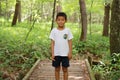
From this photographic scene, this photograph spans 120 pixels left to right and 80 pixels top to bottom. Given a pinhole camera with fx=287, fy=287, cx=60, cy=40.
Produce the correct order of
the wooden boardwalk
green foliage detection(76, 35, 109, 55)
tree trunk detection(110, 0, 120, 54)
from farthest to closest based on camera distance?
green foliage detection(76, 35, 109, 55), tree trunk detection(110, 0, 120, 54), the wooden boardwalk

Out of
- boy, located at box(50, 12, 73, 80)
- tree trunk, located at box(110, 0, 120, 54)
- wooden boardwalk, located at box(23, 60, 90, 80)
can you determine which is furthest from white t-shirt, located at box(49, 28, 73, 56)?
tree trunk, located at box(110, 0, 120, 54)

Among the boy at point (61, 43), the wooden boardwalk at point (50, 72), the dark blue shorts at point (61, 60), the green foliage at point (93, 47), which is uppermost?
the boy at point (61, 43)

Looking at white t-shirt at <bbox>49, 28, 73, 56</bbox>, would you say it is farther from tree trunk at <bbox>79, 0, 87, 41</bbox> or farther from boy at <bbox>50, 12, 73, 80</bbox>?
tree trunk at <bbox>79, 0, 87, 41</bbox>

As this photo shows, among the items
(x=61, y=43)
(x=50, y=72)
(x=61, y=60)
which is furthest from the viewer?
(x=50, y=72)

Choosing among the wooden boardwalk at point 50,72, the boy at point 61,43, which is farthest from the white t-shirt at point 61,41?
the wooden boardwalk at point 50,72

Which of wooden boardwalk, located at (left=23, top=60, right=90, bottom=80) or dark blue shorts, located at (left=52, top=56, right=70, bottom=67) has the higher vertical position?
dark blue shorts, located at (left=52, top=56, right=70, bottom=67)

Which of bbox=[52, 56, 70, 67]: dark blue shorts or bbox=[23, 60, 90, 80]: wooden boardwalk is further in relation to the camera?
Answer: bbox=[23, 60, 90, 80]: wooden boardwalk

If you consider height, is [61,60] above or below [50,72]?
above

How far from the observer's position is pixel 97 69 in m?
10.2

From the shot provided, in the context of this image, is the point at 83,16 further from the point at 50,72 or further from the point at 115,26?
the point at 50,72

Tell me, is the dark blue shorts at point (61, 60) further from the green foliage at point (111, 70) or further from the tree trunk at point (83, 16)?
the tree trunk at point (83, 16)

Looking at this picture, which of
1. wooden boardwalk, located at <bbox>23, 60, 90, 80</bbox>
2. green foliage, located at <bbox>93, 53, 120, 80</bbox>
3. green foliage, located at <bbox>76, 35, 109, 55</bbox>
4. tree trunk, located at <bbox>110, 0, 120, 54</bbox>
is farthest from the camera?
green foliage, located at <bbox>76, 35, 109, 55</bbox>

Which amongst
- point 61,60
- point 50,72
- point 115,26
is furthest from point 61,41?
point 115,26

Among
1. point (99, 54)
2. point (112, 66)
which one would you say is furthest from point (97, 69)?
point (99, 54)
